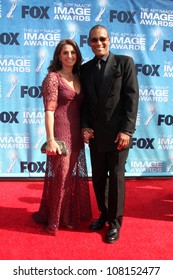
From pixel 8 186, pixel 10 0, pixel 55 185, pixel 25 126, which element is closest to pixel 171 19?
pixel 10 0

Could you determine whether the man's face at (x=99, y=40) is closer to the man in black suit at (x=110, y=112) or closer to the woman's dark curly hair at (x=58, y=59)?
the man in black suit at (x=110, y=112)

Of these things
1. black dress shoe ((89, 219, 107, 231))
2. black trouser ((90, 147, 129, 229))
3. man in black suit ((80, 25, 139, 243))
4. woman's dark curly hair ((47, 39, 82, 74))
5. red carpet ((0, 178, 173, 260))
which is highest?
woman's dark curly hair ((47, 39, 82, 74))

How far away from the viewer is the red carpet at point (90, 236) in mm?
2186

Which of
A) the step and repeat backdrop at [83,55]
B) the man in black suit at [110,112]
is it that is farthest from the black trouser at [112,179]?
the step and repeat backdrop at [83,55]

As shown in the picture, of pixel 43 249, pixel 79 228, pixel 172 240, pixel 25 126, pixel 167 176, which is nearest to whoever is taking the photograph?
pixel 43 249

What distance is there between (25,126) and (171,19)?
2198 millimetres

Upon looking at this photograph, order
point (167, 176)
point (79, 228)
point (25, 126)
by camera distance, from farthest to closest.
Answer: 1. point (167, 176)
2. point (25, 126)
3. point (79, 228)

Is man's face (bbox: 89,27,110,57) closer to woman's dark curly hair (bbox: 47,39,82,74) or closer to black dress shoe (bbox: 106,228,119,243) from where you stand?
woman's dark curly hair (bbox: 47,39,82,74)

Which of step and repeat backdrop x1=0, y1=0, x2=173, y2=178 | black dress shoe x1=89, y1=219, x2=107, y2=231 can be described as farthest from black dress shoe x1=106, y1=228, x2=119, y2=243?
step and repeat backdrop x1=0, y1=0, x2=173, y2=178

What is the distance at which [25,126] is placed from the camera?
3744mm

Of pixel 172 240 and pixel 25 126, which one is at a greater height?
pixel 25 126

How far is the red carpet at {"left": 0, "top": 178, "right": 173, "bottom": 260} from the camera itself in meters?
2.19

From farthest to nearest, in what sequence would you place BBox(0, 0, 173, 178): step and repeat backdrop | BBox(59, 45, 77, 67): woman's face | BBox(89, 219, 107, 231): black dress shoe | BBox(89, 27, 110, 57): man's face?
1. BBox(0, 0, 173, 178): step and repeat backdrop
2. BBox(89, 219, 107, 231): black dress shoe
3. BBox(59, 45, 77, 67): woman's face
4. BBox(89, 27, 110, 57): man's face

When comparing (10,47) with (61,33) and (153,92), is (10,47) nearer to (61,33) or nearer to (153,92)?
(61,33)
